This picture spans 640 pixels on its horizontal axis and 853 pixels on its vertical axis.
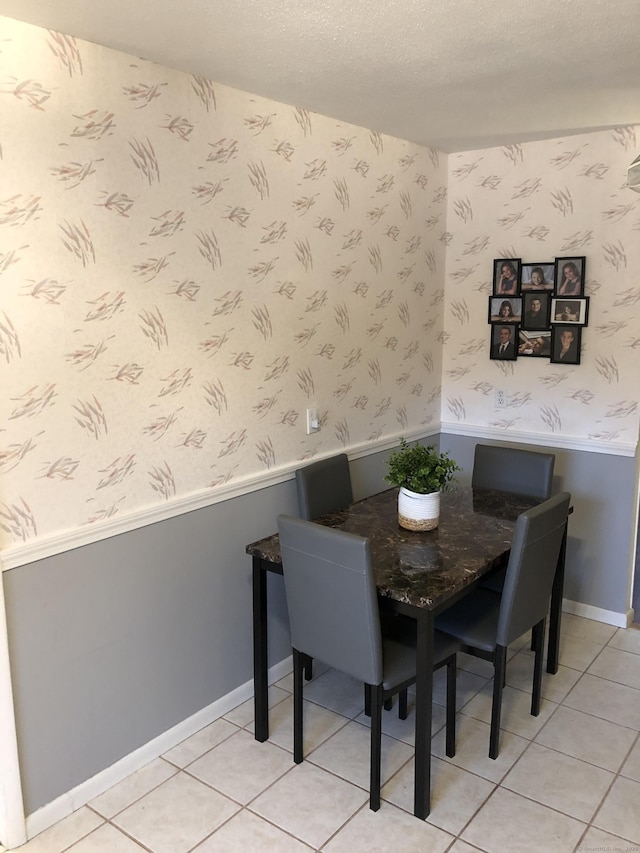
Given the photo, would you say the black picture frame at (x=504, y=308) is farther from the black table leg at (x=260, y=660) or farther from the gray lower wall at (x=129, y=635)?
the black table leg at (x=260, y=660)

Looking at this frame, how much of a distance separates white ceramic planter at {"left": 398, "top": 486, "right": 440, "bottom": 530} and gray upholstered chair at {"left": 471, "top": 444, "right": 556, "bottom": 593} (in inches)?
23.9

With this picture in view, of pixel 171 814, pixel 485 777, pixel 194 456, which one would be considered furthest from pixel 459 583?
pixel 171 814

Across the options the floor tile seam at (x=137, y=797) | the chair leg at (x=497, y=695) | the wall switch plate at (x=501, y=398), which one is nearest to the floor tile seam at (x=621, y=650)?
the chair leg at (x=497, y=695)

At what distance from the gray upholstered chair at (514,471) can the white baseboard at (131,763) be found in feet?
4.13

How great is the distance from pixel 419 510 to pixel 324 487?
0.54 m

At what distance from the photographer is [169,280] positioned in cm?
239

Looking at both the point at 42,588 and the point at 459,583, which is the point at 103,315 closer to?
the point at 42,588

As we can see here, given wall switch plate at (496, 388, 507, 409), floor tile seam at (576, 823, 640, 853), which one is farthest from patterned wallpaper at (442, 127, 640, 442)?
floor tile seam at (576, 823, 640, 853)

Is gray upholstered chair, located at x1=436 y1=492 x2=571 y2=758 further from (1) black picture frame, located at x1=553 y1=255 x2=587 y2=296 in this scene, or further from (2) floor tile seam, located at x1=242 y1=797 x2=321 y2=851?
(1) black picture frame, located at x1=553 y1=255 x2=587 y2=296

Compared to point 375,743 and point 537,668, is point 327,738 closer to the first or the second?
point 375,743

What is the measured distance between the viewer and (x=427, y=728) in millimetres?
2189

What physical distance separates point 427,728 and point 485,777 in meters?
0.45

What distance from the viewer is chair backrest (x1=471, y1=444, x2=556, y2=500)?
127 inches

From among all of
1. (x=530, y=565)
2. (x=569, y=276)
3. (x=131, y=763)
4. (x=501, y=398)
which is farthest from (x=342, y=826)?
(x=569, y=276)
